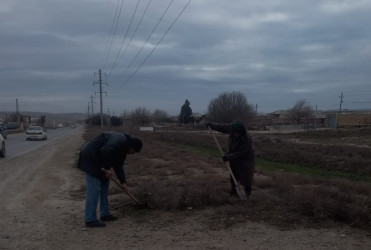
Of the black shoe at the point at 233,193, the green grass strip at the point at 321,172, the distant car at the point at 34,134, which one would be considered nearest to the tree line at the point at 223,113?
the distant car at the point at 34,134

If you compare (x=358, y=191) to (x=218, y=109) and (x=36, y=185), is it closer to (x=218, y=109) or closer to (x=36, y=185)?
(x=36, y=185)

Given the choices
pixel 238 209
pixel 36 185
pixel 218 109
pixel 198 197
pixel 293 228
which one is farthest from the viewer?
pixel 218 109

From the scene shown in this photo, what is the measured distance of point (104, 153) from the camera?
22.9ft

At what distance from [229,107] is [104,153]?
78324mm

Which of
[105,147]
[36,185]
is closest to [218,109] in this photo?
[36,185]

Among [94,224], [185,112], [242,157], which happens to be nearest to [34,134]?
[242,157]

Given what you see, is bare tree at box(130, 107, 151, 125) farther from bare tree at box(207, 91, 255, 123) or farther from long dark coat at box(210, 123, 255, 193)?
long dark coat at box(210, 123, 255, 193)

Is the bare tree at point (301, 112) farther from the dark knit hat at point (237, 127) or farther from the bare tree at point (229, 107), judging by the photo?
the dark knit hat at point (237, 127)

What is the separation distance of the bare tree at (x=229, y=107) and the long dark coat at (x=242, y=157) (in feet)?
218

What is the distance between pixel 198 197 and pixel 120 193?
2.50 metres

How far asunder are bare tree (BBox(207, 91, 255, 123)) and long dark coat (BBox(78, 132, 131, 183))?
67904 millimetres

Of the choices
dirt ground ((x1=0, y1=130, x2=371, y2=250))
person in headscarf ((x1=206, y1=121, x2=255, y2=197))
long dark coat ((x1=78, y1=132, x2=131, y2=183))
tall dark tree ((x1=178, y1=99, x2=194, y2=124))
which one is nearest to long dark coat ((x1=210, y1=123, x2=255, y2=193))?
person in headscarf ((x1=206, y1=121, x2=255, y2=197))

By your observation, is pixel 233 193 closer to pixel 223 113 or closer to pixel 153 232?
pixel 153 232

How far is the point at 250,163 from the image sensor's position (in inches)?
341
